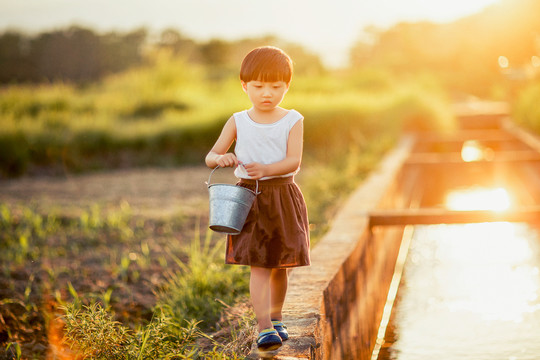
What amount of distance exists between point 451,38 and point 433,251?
35.5 metres

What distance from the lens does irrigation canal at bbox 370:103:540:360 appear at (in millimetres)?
3588

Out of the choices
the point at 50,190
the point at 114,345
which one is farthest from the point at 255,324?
the point at 50,190

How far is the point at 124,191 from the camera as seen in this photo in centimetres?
836

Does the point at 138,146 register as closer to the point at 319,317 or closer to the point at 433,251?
the point at 433,251

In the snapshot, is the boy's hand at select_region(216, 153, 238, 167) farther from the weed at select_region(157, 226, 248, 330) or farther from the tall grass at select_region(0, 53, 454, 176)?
the tall grass at select_region(0, 53, 454, 176)

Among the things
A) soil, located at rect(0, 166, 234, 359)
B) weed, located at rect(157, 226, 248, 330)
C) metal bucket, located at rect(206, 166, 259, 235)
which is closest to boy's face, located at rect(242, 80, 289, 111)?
metal bucket, located at rect(206, 166, 259, 235)

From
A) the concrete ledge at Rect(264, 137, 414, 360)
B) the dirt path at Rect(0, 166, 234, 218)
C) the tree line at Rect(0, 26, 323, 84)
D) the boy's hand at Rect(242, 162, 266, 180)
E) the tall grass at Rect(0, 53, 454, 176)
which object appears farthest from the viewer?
the tree line at Rect(0, 26, 323, 84)

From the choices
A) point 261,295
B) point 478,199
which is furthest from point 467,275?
point 478,199

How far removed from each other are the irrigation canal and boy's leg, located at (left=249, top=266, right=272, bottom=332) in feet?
4.11

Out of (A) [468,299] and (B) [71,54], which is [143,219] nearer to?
(A) [468,299]

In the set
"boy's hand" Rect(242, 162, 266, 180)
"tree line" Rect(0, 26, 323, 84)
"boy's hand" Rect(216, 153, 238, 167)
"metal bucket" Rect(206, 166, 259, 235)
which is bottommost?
"metal bucket" Rect(206, 166, 259, 235)

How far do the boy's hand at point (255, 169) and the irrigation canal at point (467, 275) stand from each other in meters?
1.57

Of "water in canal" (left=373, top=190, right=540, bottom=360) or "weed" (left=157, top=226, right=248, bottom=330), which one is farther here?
"water in canal" (left=373, top=190, right=540, bottom=360)

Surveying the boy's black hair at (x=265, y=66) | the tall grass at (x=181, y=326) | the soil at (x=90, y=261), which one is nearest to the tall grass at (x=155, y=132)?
the soil at (x=90, y=261)
